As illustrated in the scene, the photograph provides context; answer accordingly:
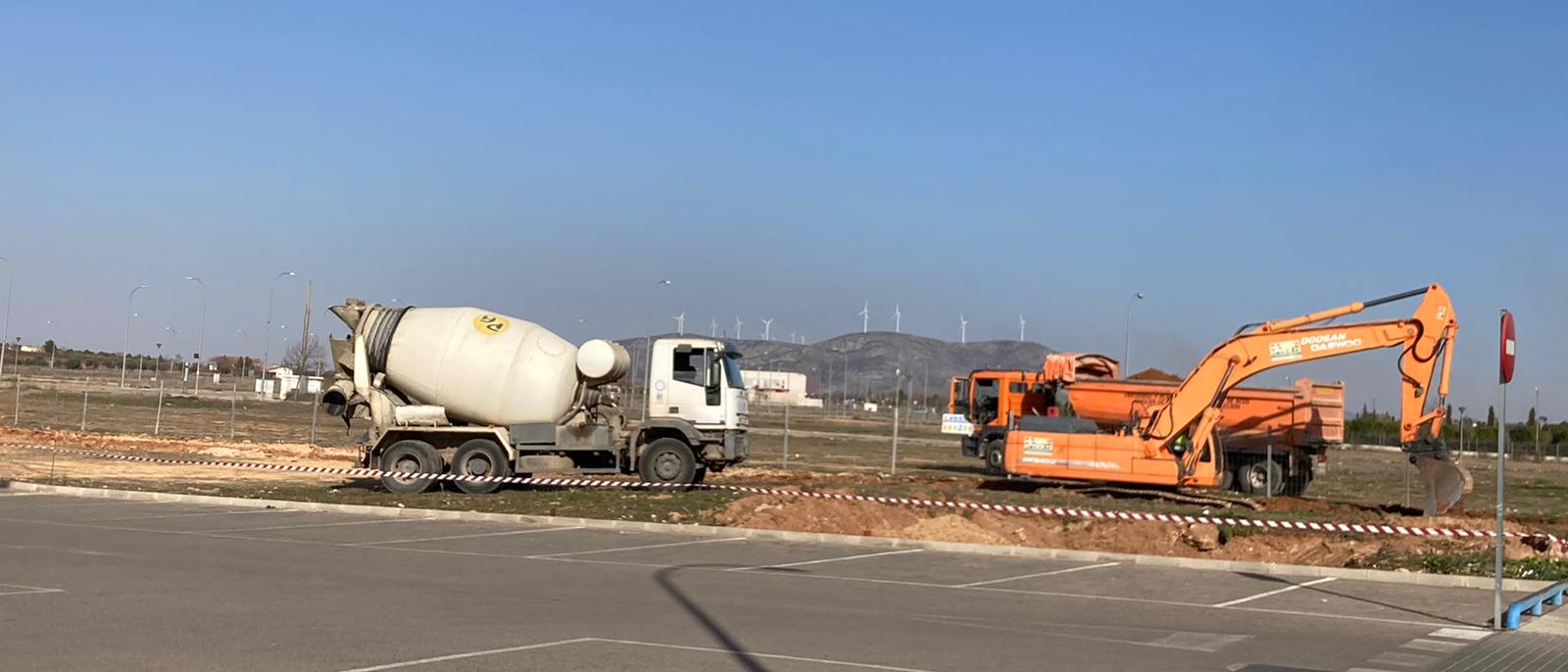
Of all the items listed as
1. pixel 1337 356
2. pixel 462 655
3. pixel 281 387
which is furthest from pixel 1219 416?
pixel 281 387

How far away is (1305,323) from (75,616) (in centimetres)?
2286

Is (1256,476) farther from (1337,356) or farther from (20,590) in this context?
(20,590)

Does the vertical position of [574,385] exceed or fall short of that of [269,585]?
it exceeds it

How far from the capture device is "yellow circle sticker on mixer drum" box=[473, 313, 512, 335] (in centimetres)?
2823

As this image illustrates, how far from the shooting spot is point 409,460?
92.2 ft

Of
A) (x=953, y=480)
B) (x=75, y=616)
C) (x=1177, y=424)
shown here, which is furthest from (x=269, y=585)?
(x=953, y=480)

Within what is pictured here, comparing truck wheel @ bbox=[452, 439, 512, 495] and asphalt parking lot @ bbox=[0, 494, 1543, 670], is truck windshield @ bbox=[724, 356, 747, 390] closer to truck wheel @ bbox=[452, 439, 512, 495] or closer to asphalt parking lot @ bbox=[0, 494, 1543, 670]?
truck wheel @ bbox=[452, 439, 512, 495]

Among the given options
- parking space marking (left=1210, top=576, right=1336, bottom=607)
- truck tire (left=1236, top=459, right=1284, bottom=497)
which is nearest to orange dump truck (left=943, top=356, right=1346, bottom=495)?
truck tire (left=1236, top=459, right=1284, bottom=497)

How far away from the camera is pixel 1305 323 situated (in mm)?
28172

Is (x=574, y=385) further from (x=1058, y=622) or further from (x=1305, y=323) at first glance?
(x=1058, y=622)

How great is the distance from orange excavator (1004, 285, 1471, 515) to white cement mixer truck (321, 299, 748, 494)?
7436mm

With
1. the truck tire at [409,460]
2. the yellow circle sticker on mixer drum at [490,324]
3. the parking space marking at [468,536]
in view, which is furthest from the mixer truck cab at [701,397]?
the parking space marking at [468,536]

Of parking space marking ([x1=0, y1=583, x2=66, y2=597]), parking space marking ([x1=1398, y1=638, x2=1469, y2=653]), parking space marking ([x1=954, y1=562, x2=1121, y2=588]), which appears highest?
parking space marking ([x1=1398, y1=638, x2=1469, y2=653])

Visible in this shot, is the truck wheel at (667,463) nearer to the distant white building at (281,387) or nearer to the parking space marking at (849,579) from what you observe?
the parking space marking at (849,579)
